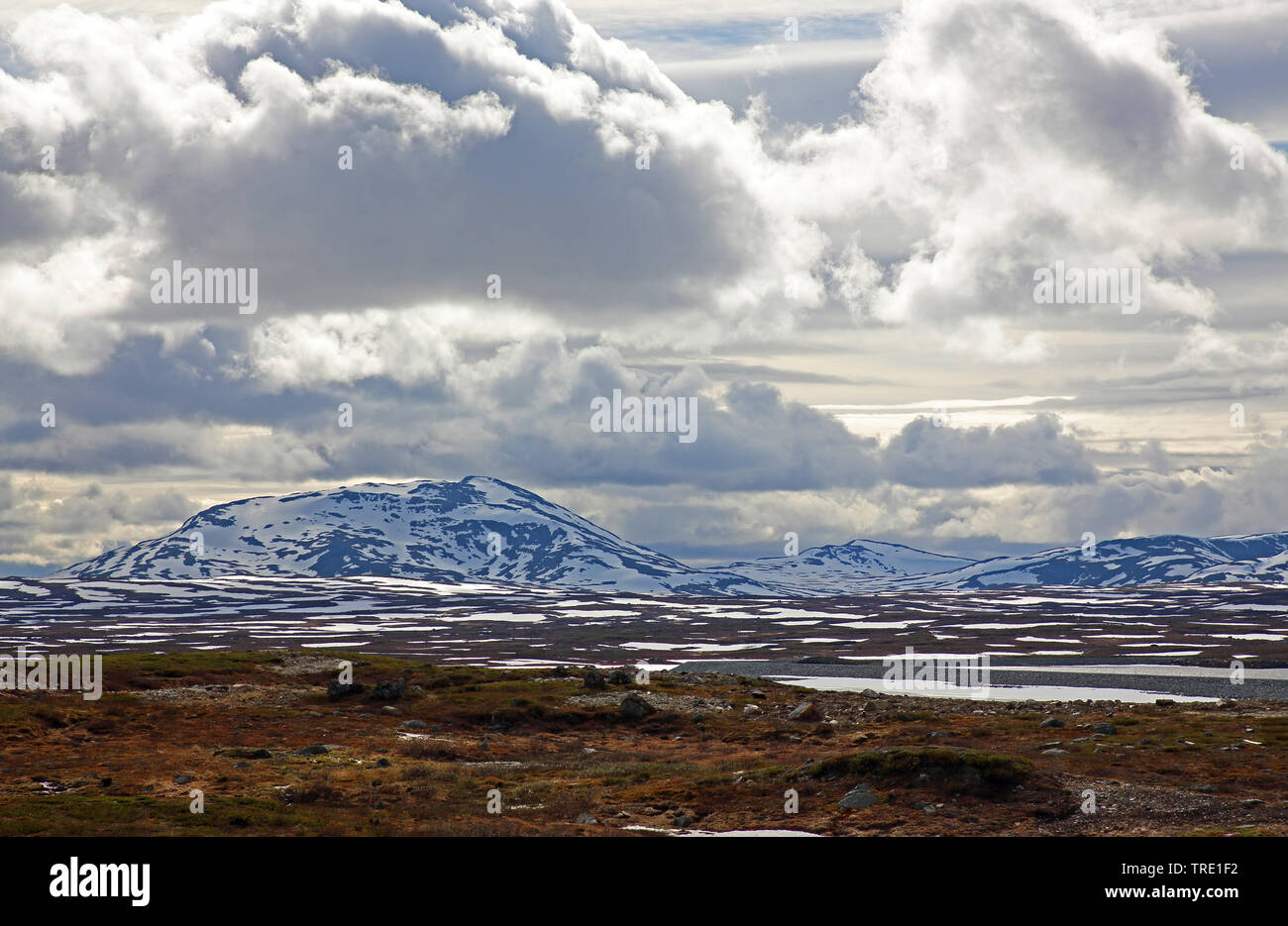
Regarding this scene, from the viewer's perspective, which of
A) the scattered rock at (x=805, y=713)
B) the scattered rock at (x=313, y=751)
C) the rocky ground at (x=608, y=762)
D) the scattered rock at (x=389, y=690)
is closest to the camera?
the rocky ground at (x=608, y=762)

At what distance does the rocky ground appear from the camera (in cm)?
3697

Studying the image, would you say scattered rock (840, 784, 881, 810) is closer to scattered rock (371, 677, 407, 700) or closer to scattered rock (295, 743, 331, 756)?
scattered rock (295, 743, 331, 756)

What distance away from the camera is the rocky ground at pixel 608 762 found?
121 feet

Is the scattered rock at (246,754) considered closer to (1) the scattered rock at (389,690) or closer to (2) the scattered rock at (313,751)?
(2) the scattered rock at (313,751)

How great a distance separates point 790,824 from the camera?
37562 millimetres

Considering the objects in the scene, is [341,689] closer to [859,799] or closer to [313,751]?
[313,751]

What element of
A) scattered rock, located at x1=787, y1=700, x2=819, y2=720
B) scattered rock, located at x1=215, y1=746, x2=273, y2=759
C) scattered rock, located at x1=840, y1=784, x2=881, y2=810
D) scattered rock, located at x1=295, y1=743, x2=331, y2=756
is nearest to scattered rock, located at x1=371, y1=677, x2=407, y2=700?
scattered rock, located at x1=295, y1=743, x2=331, y2=756

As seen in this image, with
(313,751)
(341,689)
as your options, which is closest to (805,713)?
(313,751)

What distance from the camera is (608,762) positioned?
5712cm

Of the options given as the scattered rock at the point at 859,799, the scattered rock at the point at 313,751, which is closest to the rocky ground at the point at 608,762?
the scattered rock at the point at 859,799
